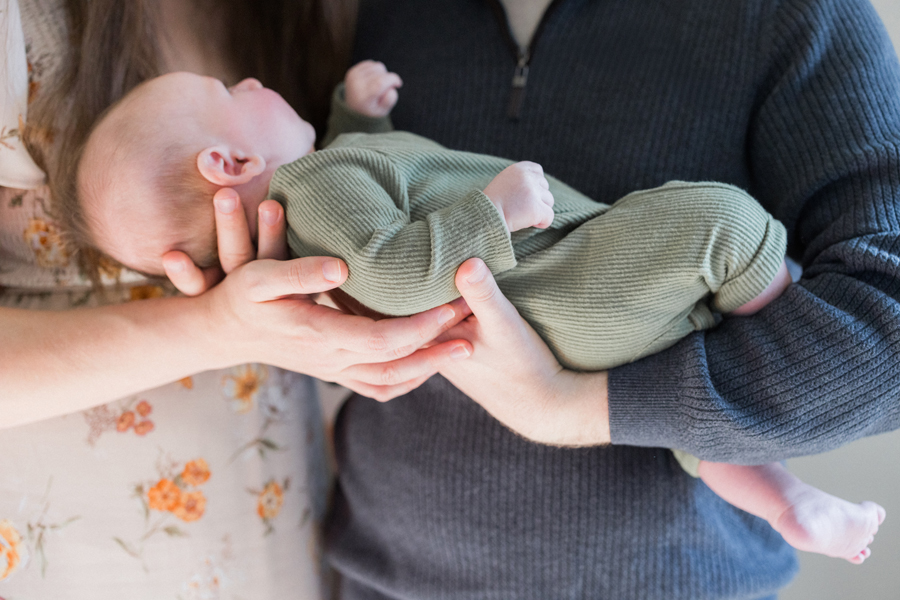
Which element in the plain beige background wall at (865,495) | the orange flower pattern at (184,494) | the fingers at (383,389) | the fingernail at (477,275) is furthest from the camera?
the plain beige background wall at (865,495)

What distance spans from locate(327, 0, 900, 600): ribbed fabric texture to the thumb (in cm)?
24

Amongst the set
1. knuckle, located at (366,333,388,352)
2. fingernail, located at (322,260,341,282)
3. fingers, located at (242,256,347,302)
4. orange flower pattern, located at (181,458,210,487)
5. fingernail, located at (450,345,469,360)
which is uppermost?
fingernail, located at (322,260,341,282)

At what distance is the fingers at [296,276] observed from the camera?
0.74m

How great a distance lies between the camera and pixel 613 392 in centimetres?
89

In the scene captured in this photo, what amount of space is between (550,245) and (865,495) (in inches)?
42.6

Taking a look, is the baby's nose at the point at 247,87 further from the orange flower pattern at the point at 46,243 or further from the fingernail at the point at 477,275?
the fingernail at the point at 477,275

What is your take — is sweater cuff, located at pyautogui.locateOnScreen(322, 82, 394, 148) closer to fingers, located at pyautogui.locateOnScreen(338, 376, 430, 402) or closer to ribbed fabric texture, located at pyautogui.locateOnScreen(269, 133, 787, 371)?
ribbed fabric texture, located at pyautogui.locateOnScreen(269, 133, 787, 371)

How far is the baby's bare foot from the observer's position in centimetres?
83

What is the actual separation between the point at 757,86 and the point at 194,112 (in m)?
0.86

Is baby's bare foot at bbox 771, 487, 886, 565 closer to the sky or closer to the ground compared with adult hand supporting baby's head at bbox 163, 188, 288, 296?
closer to the ground

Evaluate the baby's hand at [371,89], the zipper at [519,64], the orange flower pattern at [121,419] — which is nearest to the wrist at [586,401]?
the zipper at [519,64]

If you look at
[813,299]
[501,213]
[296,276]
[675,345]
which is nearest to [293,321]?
[296,276]

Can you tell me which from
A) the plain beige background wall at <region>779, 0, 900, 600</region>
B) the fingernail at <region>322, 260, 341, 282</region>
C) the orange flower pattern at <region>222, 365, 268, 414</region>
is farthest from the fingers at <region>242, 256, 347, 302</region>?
the plain beige background wall at <region>779, 0, 900, 600</region>

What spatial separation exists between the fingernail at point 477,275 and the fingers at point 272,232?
0.27 metres
